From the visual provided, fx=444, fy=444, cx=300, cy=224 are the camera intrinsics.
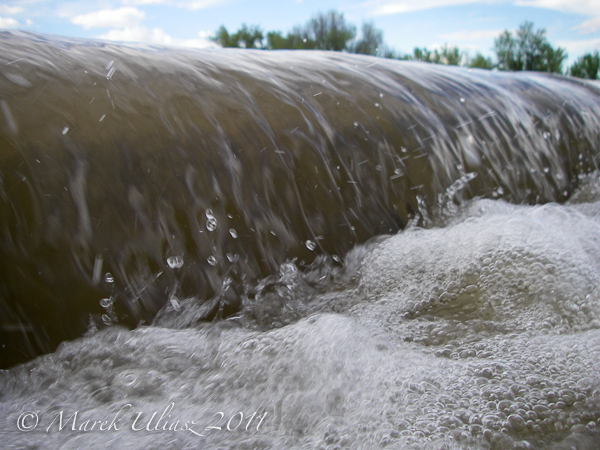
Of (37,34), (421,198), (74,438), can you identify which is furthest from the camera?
(421,198)

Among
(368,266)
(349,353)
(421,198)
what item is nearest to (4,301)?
(349,353)

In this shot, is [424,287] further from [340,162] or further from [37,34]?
[37,34]

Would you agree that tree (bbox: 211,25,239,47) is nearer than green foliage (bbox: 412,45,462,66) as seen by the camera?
No

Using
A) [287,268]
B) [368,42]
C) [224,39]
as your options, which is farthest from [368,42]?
[287,268]

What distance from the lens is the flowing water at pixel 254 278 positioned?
2.23 feet

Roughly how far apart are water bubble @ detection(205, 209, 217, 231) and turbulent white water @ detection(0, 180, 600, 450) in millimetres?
171

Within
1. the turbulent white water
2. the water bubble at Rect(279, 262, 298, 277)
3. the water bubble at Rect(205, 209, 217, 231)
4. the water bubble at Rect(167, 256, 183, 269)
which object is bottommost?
the turbulent white water

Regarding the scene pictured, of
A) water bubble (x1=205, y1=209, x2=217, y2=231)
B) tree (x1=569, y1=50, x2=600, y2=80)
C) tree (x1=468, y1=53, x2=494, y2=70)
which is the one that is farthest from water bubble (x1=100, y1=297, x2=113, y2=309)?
tree (x1=468, y1=53, x2=494, y2=70)

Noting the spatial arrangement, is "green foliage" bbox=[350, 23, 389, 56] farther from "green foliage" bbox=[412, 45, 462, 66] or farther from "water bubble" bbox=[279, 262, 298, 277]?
"water bubble" bbox=[279, 262, 298, 277]

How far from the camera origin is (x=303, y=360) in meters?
0.79

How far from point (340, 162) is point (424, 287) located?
0.42 meters

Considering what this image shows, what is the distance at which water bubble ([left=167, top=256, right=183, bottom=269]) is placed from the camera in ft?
3.07

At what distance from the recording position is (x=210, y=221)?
0.99 metres

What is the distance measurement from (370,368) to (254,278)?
37 centimetres
